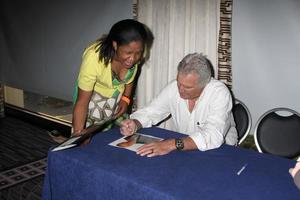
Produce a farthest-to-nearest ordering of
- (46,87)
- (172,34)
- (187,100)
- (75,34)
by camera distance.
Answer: (46,87)
(75,34)
(172,34)
(187,100)

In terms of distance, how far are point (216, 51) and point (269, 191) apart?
1372 mm

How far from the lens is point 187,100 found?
6.58 feet

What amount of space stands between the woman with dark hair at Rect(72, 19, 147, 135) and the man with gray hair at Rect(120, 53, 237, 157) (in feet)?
0.80

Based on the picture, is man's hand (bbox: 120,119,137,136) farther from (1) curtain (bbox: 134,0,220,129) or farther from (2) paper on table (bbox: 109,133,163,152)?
(1) curtain (bbox: 134,0,220,129)

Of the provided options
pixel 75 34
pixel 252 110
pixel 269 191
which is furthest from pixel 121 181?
pixel 75 34

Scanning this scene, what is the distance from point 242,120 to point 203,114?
415mm

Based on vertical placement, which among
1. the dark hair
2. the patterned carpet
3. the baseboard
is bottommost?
the patterned carpet

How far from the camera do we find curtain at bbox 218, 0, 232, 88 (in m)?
2.32

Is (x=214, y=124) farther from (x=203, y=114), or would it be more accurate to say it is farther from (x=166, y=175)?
(x=166, y=175)

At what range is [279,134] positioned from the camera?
6.61ft

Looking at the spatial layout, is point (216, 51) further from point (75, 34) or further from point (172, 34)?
point (75, 34)

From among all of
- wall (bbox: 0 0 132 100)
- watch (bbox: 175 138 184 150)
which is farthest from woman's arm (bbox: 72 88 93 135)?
wall (bbox: 0 0 132 100)

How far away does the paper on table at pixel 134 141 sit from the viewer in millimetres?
1686

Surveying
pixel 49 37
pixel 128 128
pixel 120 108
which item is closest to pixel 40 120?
pixel 49 37
